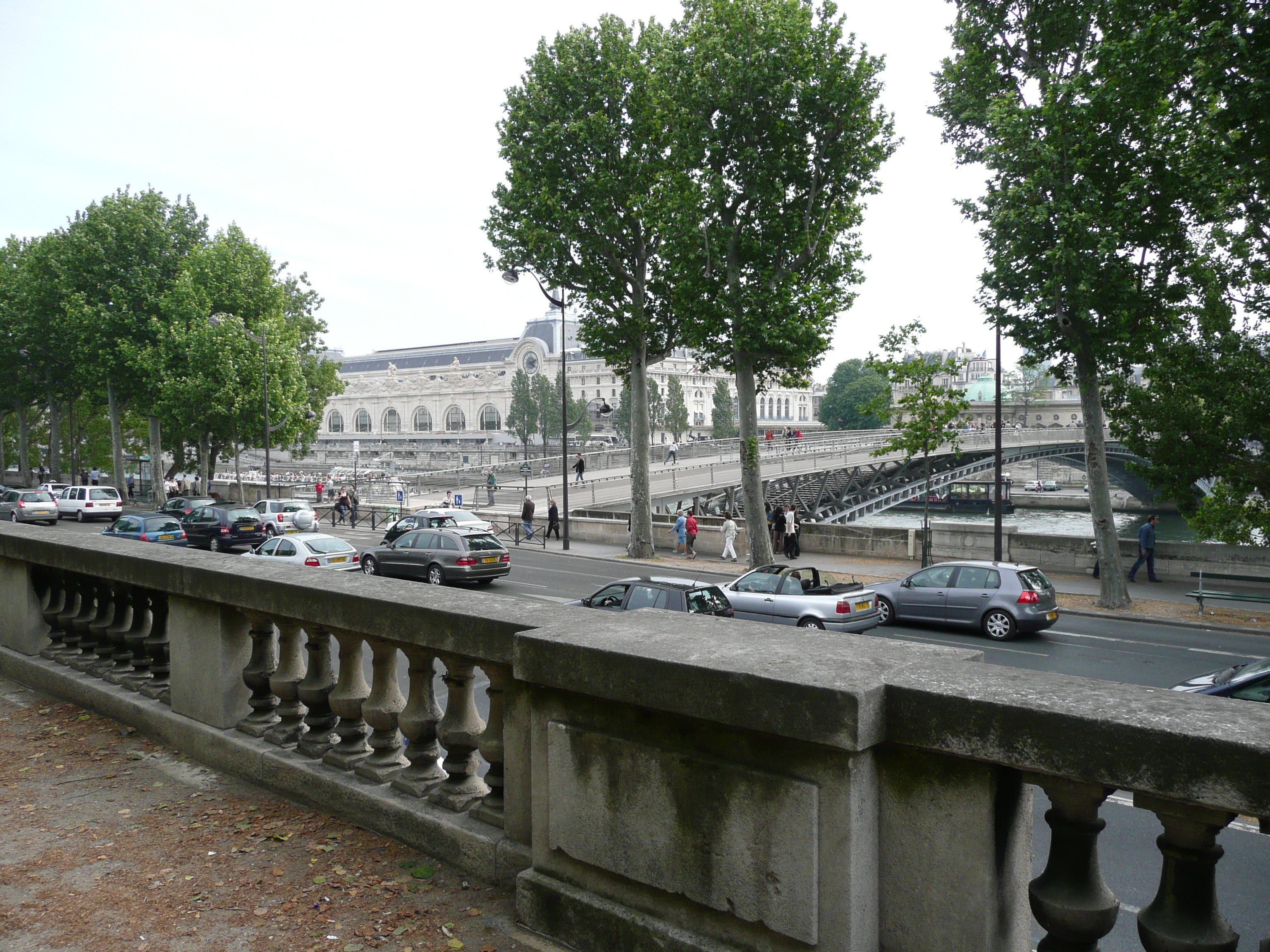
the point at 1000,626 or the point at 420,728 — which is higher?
the point at 420,728

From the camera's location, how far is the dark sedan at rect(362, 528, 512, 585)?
2169cm

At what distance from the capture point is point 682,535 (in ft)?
108

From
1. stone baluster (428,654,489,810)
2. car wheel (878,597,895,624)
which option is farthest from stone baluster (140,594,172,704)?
car wheel (878,597,895,624)

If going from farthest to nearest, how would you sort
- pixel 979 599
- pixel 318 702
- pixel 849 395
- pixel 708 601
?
pixel 849 395 < pixel 979 599 < pixel 708 601 < pixel 318 702

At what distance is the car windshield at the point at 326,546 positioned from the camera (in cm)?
2172

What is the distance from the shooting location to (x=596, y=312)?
3127 cm

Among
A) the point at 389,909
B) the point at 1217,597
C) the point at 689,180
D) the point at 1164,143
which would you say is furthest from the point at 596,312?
the point at 389,909

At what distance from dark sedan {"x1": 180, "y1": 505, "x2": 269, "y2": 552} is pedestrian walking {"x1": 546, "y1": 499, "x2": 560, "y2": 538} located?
1118 cm

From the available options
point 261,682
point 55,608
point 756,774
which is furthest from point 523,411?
point 756,774

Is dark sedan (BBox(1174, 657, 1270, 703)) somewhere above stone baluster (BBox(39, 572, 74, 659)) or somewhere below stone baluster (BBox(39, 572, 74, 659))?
below

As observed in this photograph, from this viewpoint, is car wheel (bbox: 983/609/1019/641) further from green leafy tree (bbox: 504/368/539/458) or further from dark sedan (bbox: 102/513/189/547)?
green leafy tree (bbox: 504/368/539/458)

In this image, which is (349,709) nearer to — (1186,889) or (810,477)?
(1186,889)

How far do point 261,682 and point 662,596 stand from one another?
31.3 feet

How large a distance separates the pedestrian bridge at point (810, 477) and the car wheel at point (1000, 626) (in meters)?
16.7
